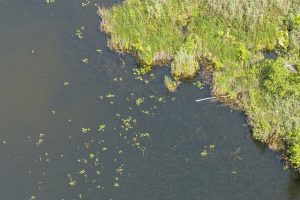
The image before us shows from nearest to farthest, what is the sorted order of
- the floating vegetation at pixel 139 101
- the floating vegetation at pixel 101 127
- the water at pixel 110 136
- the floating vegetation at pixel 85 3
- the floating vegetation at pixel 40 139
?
the water at pixel 110 136, the floating vegetation at pixel 40 139, the floating vegetation at pixel 101 127, the floating vegetation at pixel 139 101, the floating vegetation at pixel 85 3

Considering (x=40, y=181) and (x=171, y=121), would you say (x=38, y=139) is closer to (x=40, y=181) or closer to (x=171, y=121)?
(x=40, y=181)

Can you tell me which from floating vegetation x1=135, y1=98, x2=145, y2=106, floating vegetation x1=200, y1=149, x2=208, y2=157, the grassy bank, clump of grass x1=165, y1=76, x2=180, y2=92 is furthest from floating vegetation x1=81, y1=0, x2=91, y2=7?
floating vegetation x1=200, y1=149, x2=208, y2=157

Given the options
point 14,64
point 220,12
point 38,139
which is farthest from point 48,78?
point 220,12

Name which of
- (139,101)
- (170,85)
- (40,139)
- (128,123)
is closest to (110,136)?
(128,123)

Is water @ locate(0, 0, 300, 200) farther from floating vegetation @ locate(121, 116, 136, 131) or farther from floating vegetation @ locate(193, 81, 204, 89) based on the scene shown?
floating vegetation @ locate(193, 81, 204, 89)

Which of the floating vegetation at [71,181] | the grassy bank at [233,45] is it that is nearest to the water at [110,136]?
the floating vegetation at [71,181]

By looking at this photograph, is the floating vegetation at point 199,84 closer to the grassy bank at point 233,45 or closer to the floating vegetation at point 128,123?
the grassy bank at point 233,45
